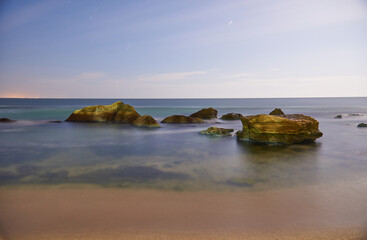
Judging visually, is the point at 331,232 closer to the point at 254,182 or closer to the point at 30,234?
the point at 254,182

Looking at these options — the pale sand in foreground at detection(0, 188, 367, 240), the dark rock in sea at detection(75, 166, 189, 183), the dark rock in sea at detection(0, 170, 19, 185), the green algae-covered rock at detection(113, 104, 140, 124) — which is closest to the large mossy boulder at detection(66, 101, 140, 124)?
the green algae-covered rock at detection(113, 104, 140, 124)

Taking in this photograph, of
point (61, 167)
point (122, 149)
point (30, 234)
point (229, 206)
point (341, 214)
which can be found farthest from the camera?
point (122, 149)

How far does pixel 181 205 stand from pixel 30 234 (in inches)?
108

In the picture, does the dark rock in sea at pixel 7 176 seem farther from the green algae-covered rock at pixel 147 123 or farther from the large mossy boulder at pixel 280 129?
the green algae-covered rock at pixel 147 123

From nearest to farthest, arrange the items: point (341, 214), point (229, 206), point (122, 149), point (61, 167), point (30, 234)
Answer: point (30, 234) → point (341, 214) → point (229, 206) → point (61, 167) → point (122, 149)

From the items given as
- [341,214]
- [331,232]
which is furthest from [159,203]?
[341,214]

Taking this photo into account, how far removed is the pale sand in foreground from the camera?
3.57 metres

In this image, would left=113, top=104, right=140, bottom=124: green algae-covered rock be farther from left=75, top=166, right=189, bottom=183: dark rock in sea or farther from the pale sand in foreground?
the pale sand in foreground

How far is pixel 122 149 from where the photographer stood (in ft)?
35.6

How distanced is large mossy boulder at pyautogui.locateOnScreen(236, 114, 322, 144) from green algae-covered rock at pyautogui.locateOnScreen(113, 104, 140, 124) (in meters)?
14.5

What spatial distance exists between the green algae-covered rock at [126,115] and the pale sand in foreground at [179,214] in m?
17.9

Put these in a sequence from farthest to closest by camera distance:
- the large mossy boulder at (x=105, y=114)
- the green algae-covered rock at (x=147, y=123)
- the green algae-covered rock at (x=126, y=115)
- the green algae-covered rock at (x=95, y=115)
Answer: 1. the green algae-covered rock at (x=95, y=115)
2. the large mossy boulder at (x=105, y=114)
3. the green algae-covered rock at (x=126, y=115)
4. the green algae-covered rock at (x=147, y=123)

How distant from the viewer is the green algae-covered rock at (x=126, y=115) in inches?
913

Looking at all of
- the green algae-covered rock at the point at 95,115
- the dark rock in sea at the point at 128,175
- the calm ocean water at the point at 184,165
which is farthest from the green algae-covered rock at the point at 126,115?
the dark rock in sea at the point at 128,175
